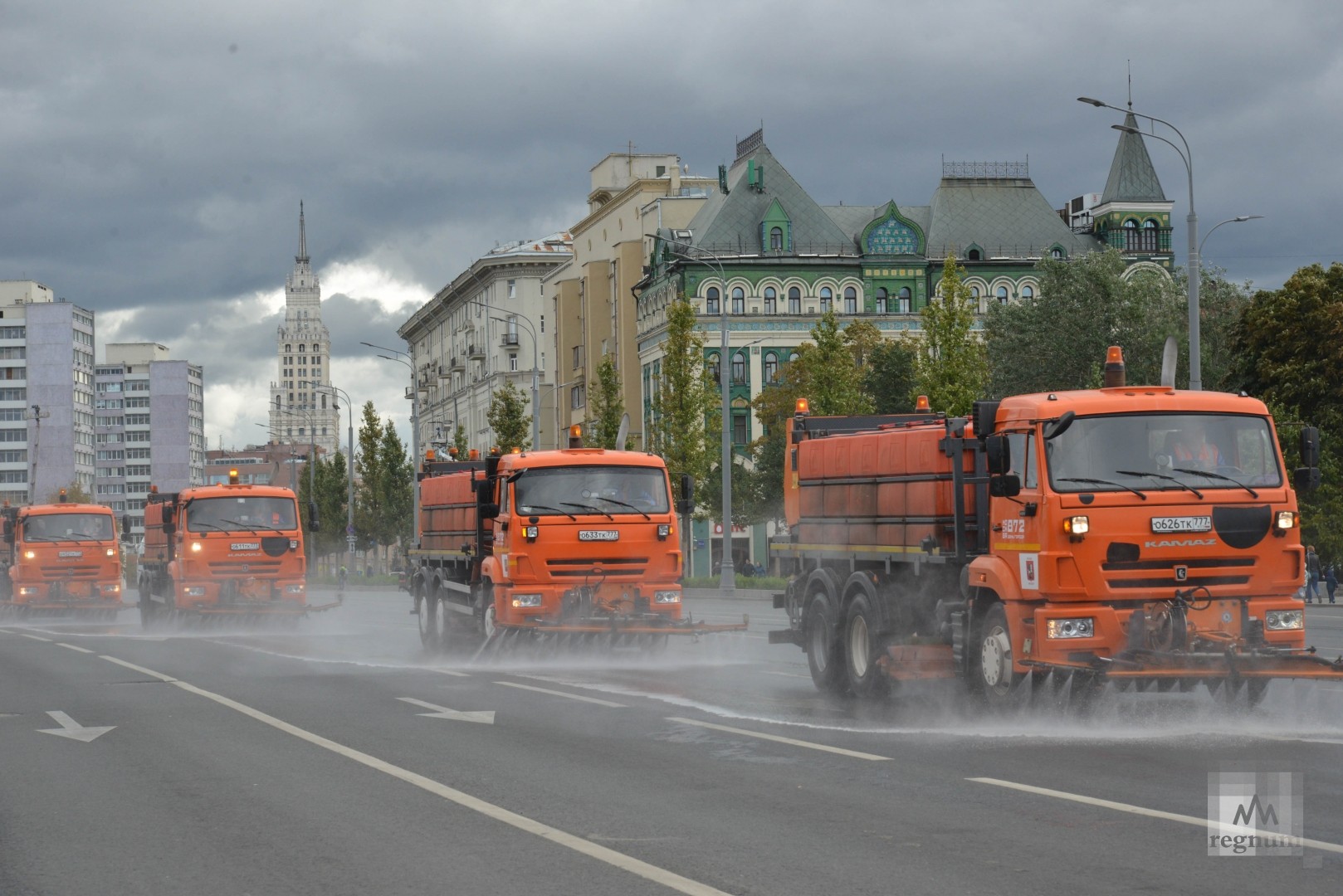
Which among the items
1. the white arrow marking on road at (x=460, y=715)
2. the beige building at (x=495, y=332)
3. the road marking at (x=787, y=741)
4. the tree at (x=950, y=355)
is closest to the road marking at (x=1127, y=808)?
the road marking at (x=787, y=741)

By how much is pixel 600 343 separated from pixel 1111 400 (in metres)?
85.0

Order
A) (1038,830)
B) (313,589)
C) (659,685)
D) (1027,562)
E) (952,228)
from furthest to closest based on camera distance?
(952,228)
(313,589)
(659,685)
(1027,562)
(1038,830)

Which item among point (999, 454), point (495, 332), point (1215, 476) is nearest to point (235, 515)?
point (999, 454)

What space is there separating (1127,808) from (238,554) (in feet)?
85.6

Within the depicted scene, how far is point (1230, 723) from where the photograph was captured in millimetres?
13953

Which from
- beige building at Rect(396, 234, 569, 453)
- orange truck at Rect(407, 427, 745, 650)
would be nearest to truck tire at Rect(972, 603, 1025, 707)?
orange truck at Rect(407, 427, 745, 650)

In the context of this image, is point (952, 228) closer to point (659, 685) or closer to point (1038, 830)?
point (659, 685)

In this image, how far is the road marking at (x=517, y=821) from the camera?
8086 mm

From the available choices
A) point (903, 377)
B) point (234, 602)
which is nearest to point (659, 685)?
point (234, 602)

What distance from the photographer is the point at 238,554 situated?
1328 inches

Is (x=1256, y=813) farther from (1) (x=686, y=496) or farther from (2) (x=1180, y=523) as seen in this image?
(1) (x=686, y=496)

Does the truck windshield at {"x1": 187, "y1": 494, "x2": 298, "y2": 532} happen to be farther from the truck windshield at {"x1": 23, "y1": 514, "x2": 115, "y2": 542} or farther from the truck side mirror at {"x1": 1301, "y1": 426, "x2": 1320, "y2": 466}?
the truck side mirror at {"x1": 1301, "y1": 426, "x2": 1320, "y2": 466}

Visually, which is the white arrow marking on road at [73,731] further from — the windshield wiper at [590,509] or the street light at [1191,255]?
the street light at [1191,255]

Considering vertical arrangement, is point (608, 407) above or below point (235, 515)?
above
